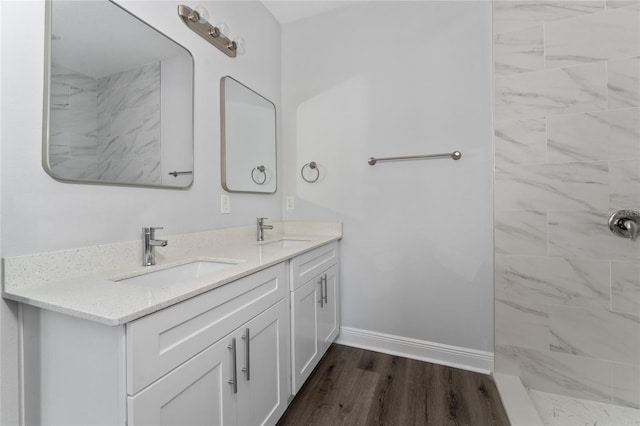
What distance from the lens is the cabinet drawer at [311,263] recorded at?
53.7 inches

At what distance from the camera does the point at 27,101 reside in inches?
33.3

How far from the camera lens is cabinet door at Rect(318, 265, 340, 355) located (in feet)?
5.56

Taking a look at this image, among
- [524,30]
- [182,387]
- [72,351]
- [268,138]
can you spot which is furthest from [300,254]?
[524,30]

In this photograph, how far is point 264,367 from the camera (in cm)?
111

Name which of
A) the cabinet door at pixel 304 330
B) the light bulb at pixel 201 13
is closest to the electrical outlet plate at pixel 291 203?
the cabinet door at pixel 304 330

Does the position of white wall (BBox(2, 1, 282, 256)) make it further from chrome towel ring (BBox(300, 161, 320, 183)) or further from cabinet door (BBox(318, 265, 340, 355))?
cabinet door (BBox(318, 265, 340, 355))

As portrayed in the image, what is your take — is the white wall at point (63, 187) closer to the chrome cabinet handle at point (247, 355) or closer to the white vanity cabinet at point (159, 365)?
the white vanity cabinet at point (159, 365)

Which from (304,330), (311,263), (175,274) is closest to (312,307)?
(304,330)

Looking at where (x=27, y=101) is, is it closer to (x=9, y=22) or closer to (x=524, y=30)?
(x=9, y=22)

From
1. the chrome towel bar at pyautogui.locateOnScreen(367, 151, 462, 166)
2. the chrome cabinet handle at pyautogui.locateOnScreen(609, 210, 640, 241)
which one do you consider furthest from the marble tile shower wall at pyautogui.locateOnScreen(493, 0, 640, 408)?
the chrome towel bar at pyautogui.locateOnScreen(367, 151, 462, 166)

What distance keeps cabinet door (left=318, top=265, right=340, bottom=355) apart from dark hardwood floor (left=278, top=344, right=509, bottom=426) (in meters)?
0.17

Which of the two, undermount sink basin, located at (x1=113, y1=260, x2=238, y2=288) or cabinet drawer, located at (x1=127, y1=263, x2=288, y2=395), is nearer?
cabinet drawer, located at (x1=127, y1=263, x2=288, y2=395)

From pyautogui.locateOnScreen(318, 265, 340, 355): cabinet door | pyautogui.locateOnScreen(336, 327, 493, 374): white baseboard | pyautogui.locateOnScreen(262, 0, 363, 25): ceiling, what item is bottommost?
pyautogui.locateOnScreen(336, 327, 493, 374): white baseboard

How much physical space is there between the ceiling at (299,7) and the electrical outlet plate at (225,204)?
4.92 feet
